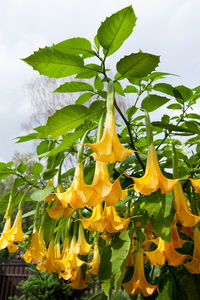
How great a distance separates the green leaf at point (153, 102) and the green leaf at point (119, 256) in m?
0.41

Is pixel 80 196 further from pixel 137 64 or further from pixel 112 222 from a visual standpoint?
pixel 137 64

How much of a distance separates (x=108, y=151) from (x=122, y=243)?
0.33 meters

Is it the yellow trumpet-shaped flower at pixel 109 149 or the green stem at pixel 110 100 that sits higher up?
the green stem at pixel 110 100

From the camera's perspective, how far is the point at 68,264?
89 cm

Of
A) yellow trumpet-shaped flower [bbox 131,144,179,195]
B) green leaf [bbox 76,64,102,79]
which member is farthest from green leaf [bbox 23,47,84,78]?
yellow trumpet-shaped flower [bbox 131,144,179,195]

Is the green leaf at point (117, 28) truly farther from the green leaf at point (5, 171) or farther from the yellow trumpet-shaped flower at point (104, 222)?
the green leaf at point (5, 171)

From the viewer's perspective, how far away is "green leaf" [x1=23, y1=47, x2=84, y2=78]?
61 cm

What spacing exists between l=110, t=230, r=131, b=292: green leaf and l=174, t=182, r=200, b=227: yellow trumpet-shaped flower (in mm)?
183

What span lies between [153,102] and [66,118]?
34 cm

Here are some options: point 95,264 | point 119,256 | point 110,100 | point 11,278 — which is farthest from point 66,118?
point 11,278

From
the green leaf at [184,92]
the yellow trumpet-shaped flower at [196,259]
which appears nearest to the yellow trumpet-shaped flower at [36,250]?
the yellow trumpet-shaped flower at [196,259]

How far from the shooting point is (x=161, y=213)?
A: 0.53 m

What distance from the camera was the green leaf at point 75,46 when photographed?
2.22 feet

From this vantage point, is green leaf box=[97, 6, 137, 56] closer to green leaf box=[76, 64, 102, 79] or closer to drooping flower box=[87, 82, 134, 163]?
green leaf box=[76, 64, 102, 79]
